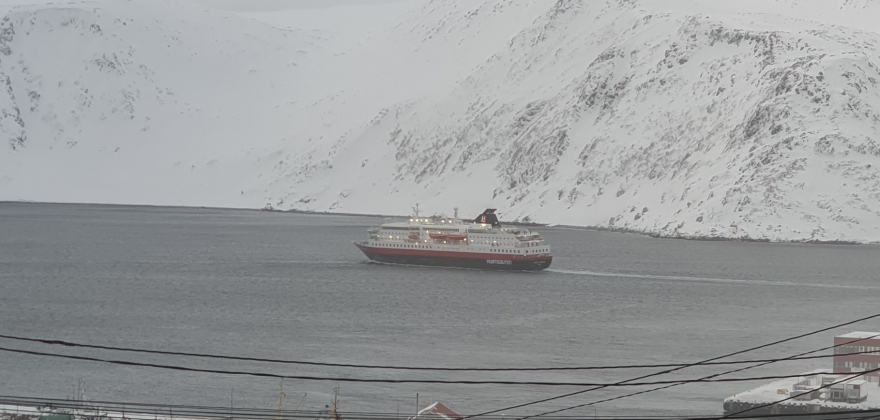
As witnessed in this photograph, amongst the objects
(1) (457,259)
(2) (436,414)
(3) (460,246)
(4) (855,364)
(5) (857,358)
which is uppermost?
(3) (460,246)

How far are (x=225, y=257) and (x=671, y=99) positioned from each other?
308 ft

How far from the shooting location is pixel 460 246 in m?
120

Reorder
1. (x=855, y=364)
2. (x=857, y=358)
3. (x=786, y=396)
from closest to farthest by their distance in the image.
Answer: (x=786, y=396)
(x=855, y=364)
(x=857, y=358)

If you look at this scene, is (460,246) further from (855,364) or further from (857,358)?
(855,364)

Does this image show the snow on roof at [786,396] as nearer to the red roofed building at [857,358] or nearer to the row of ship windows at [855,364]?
the red roofed building at [857,358]

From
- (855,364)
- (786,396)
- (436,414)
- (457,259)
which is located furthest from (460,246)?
(436,414)

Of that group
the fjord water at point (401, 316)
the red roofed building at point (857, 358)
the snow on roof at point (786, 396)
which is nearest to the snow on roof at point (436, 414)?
the fjord water at point (401, 316)

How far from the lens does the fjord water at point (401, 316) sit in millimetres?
54906

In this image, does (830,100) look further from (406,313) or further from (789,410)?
(789,410)

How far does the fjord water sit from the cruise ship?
228cm

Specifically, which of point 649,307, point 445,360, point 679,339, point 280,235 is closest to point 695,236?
point 280,235

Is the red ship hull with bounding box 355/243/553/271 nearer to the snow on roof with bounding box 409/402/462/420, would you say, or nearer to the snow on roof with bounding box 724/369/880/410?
the snow on roof with bounding box 724/369/880/410

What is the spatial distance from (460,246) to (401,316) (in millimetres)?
40652

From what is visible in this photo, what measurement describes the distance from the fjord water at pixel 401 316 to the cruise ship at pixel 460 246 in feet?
7.48
